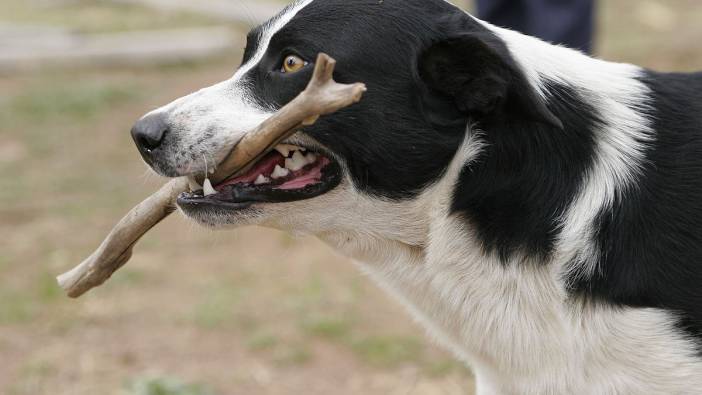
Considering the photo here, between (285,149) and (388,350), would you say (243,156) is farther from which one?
(388,350)

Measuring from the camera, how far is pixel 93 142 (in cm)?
754

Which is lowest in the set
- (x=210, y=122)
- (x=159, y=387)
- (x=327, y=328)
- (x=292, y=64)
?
(x=327, y=328)

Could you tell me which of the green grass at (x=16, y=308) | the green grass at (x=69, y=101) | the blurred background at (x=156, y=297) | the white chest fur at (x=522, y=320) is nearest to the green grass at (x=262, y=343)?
the blurred background at (x=156, y=297)

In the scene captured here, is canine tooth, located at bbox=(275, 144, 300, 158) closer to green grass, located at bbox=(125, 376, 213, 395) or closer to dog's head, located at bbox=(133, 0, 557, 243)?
dog's head, located at bbox=(133, 0, 557, 243)

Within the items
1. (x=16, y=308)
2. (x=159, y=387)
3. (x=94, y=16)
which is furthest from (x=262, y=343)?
(x=94, y=16)

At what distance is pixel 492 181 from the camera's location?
→ 261 cm

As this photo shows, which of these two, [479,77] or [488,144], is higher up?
[479,77]

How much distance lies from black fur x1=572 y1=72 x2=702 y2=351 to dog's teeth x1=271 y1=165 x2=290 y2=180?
0.81 metres

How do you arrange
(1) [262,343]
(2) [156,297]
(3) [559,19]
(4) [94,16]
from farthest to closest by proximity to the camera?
(4) [94,16] < (2) [156,297] < (1) [262,343] < (3) [559,19]

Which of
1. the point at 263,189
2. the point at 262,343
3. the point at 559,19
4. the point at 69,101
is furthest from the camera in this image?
the point at 69,101

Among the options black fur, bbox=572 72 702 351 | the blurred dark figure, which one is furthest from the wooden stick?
the blurred dark figure

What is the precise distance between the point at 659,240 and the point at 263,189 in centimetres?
103

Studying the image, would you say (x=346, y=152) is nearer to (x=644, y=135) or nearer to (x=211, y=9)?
(x=644, y=135)

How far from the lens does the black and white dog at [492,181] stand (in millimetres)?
2539
